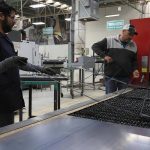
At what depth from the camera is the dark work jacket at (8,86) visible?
→ 181cm

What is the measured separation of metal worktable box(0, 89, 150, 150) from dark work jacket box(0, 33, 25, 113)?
0.62 metres

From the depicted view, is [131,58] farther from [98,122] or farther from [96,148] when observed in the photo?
[96,148]

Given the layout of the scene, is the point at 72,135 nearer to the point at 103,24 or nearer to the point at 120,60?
the point at 120,60

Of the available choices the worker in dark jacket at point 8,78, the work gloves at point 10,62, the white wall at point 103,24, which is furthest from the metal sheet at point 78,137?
the white wall at point 103,24

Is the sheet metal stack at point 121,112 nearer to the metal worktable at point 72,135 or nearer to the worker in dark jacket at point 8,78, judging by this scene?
the metal worktable at point 72,135

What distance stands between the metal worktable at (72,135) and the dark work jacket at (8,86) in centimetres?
62

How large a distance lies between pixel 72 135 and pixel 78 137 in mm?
31

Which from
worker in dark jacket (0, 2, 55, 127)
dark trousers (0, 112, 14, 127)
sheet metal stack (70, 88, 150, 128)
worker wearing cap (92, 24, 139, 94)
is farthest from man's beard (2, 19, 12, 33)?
worker wearing cap (92, 24, 139, 94)

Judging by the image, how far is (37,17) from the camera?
14.8 m

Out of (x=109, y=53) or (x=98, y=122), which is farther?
(x=109, y=53)

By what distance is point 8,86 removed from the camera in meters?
1.84

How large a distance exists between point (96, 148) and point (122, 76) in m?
2.15

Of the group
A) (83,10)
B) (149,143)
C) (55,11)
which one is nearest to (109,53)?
(149,143)

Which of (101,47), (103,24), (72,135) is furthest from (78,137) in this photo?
(103,24)
